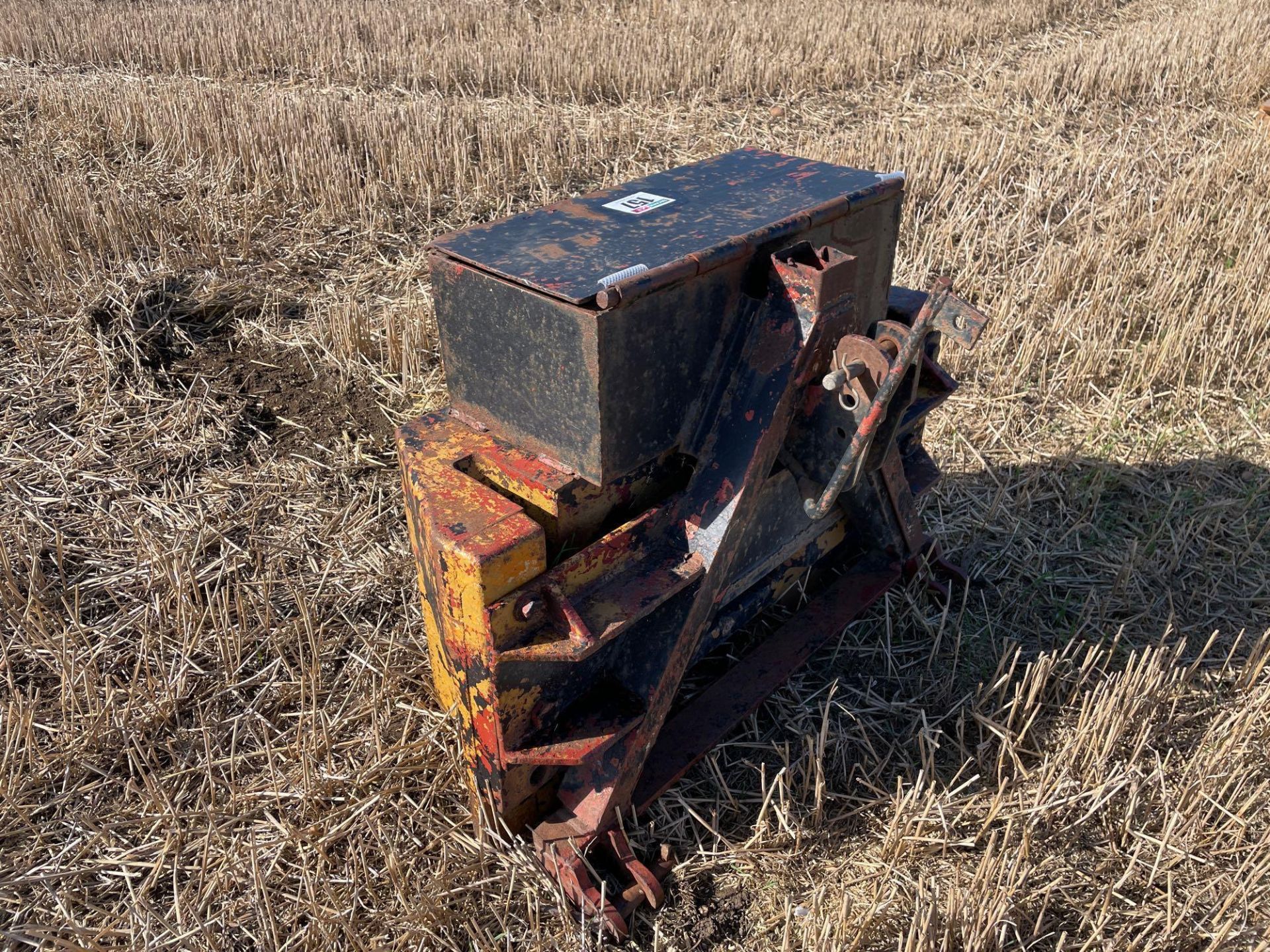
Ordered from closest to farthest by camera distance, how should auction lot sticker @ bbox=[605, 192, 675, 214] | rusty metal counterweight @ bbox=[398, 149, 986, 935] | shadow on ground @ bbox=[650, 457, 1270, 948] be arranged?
rusty metal counterweight @ bbox=[398, 149, 986, 935], auction lot sticker @ bbox=[605, 192, 675, 214], shadow on ground @ bbox=[650, 457, 1270, 948]

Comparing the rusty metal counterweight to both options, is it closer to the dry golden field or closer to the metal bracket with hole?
the metal bracket with hole

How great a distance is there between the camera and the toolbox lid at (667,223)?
2045 millimetres

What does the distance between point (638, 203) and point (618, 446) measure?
0.71 meters

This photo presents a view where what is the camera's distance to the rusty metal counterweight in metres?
2.04

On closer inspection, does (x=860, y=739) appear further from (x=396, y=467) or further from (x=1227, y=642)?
(x=396, y=467)

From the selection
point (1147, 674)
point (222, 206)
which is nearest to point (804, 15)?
point (222, 206)

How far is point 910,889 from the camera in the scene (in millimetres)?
2389

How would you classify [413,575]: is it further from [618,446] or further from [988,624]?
[988,624]

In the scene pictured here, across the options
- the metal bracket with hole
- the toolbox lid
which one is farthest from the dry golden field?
the toolbox lid

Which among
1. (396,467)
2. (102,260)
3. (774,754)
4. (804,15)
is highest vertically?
(804,15)

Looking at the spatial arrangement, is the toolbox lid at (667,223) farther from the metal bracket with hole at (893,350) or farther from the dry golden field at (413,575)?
the dry golden field at (413,575)

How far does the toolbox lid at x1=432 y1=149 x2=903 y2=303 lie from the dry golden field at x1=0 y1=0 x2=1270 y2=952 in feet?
4.41

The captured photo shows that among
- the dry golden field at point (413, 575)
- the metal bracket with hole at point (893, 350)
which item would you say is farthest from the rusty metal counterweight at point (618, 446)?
the dry golden field at point (413, 575)

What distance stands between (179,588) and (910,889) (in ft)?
7.93
